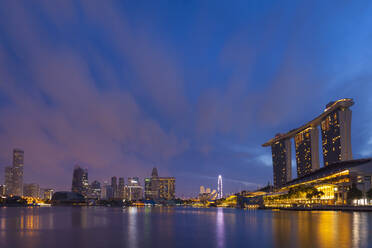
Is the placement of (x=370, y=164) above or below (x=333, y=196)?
above

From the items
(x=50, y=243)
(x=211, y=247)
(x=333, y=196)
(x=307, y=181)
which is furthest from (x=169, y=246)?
(x=307, y=181)

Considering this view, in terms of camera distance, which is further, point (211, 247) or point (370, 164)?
point (370, 164)

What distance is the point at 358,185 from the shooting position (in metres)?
133

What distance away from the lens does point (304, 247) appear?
27.3 meters

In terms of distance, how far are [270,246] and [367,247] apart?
7231 millimetres

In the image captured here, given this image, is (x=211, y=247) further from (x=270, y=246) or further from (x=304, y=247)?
(x=304, y=247)

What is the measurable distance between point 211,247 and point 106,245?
8.86m

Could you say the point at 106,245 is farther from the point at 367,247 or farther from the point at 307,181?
the point at 307,181

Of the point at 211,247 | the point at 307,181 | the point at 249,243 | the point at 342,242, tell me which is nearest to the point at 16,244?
the point at 211,247

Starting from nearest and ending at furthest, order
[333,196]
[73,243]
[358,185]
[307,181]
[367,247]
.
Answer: [367,247], [73,243], [358,185], [333,196], [307,181]

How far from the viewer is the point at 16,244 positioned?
1217 inches

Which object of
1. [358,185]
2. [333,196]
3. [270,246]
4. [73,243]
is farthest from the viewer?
[333,196]

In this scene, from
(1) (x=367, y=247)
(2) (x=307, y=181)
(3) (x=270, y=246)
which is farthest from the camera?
(2) (x=307, y=181)

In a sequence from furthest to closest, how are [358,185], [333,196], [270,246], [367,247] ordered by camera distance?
[333,196], [358,185], [270,246], [367,247]
